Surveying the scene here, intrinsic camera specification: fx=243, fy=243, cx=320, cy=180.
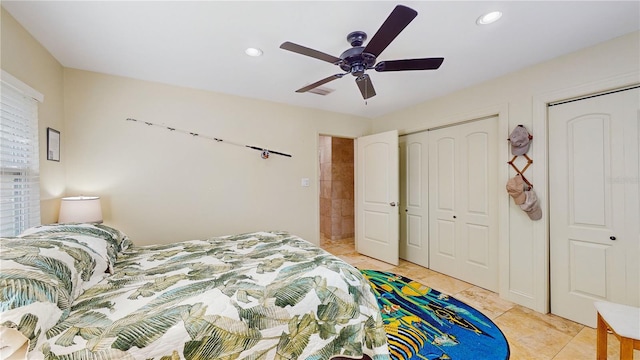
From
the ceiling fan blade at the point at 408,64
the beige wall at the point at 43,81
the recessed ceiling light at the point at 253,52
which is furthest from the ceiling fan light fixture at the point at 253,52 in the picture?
the beige wall at the point at 43,81

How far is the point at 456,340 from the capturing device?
187 centimetres

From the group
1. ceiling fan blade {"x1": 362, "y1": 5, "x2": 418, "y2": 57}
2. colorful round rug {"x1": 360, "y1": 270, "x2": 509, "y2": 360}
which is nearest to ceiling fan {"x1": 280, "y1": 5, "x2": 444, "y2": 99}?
ceiling fan blade {"x1": 362, "y1": 5, "x2": 418, "y2": 57}

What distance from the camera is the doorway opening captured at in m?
5.29

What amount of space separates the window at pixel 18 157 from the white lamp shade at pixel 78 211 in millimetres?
150

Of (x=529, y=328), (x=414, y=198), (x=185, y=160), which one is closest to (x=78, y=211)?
(x=185, y=160)

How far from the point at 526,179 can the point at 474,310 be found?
137cm

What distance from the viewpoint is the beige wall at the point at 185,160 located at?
2.46 m

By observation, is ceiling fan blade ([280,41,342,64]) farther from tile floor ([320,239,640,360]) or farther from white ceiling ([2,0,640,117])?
tile floor ([320,239,640,360])

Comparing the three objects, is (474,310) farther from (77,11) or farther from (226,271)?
(77,11)

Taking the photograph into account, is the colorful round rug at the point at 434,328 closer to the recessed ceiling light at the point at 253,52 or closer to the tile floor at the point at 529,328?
the tile floor at the point at 529,328

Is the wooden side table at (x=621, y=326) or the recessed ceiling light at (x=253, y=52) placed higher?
the recessed ceiling light at (x=253, y=52)

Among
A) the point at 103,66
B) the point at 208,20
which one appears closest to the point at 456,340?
the point at 208,20

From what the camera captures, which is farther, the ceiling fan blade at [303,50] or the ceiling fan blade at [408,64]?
the ceiling fan blade at [408,64]

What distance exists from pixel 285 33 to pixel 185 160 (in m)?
1.89
